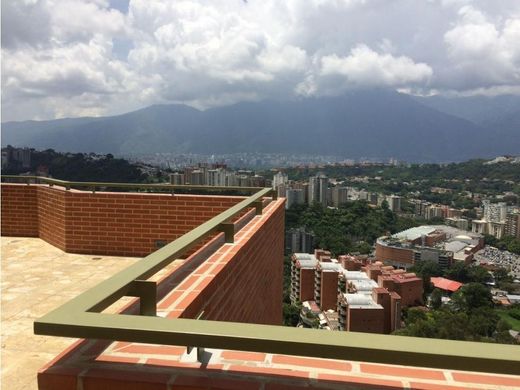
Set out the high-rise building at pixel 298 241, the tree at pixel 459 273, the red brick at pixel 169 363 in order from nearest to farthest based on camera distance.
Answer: the red brick at pixel 169 363 → the tree at pixel 459 273 → the high-rise building at pixel 298 241

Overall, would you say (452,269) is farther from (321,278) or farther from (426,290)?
(321,278)

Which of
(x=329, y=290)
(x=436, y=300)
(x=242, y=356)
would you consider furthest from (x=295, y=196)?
(x=242, y=356)

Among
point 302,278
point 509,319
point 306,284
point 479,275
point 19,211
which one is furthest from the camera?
point 479,275

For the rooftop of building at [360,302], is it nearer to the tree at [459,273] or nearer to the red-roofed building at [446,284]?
the red-roofed building at [446,284]

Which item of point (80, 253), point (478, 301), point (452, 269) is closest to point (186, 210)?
point (80, 253)

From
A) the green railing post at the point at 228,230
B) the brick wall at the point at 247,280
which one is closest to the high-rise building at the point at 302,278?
the brick wall at the point at 247,280

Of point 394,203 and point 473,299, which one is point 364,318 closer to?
point 473,299
